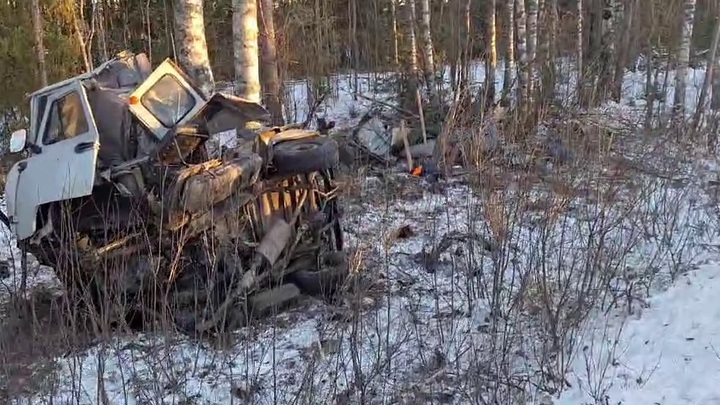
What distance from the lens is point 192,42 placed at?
23.9 ft

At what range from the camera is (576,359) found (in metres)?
4.73

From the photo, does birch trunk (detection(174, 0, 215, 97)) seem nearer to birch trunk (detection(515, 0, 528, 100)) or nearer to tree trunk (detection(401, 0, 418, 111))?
tree trunk (detection(401, 0, 418, 111))

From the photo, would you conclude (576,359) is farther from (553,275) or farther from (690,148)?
(690,148)

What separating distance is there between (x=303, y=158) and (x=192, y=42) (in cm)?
240

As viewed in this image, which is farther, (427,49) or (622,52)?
(622,52)

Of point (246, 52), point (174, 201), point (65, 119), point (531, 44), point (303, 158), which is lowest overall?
point (174, 201)

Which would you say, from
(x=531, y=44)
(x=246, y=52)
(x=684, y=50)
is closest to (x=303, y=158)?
(x=246, y=52)

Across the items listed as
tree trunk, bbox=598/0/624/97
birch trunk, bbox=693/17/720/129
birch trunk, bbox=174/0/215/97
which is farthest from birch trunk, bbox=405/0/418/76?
birch trunk, bbox=174/0/215/97

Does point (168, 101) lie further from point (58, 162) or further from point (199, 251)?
point (199, 251)

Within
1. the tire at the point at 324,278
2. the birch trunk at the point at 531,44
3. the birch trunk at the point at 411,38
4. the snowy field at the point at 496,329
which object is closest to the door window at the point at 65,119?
the snowy field at the point at 496,329

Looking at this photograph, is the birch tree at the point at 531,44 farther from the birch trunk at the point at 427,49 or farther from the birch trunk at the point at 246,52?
the birch trunk at the point at 246,52

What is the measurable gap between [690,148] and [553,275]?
4474 mm

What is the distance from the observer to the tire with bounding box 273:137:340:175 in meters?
5.68

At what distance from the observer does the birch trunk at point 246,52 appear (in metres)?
8.09
